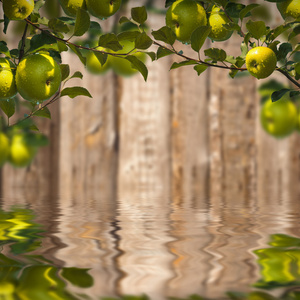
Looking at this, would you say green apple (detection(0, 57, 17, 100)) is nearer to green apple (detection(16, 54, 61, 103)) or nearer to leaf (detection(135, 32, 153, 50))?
green apple (detection(16, 54, 61, 103))

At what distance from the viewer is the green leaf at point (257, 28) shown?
534mm

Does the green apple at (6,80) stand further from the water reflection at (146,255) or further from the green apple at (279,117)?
the green apple at (279,117)

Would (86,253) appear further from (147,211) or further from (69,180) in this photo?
(69,180)

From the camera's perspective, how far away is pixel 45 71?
1.83ft

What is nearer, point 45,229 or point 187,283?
point 187,283

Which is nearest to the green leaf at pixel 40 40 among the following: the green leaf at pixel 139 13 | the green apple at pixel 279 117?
the green leaf at pixel 139 13

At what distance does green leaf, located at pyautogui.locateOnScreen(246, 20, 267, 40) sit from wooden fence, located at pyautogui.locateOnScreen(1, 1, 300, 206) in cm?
162

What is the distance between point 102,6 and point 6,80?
14 centimetres

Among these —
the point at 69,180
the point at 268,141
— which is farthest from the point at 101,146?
the point at 268,141

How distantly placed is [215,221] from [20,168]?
154cm

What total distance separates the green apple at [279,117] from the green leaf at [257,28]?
1372mm

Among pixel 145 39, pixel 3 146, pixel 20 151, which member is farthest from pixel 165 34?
pixel 20 151

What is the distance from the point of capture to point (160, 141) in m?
2.18

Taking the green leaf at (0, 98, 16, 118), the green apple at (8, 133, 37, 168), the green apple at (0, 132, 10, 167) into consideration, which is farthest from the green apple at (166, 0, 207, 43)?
the green apple at (8, 133, 37, 168)
